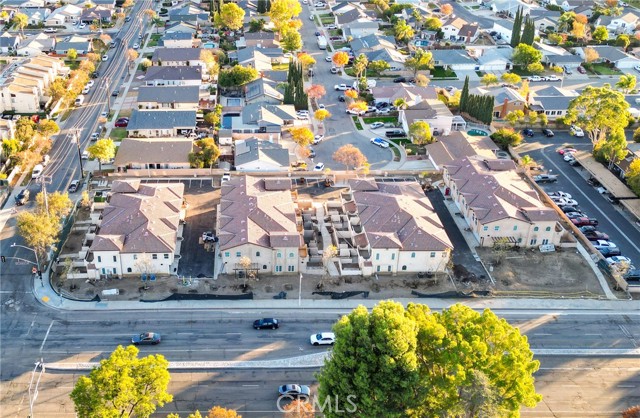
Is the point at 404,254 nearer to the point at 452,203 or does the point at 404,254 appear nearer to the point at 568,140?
the point at 452,203

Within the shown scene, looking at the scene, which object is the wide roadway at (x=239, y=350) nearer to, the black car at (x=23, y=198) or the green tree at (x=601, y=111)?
the black car at (x=23, y=198)

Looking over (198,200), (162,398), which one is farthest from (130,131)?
(162,398)

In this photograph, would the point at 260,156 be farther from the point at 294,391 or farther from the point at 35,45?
the point at 35,45

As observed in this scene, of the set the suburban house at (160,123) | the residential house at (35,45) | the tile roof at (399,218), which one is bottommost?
the residential house at (35,45)

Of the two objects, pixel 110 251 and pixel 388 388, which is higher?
pixel 388 388

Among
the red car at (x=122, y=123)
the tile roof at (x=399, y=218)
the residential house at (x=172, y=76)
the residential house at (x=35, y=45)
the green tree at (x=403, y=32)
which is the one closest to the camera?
the tile roof at (x=399, y=218)

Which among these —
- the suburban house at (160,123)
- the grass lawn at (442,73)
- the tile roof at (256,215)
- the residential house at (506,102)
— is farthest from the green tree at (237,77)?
the residential house at (506,102)

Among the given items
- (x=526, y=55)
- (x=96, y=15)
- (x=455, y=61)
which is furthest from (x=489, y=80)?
(x=96, y=15)
